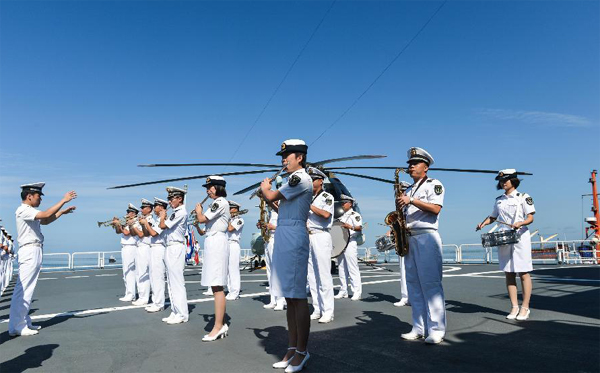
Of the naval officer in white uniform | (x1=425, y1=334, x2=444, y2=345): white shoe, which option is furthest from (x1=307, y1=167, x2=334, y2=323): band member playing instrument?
the naval officer in white uniform

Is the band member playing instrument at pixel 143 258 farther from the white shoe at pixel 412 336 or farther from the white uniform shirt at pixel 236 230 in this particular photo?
the white shoe at pixel 412 336

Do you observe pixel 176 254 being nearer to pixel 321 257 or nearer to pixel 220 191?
pixel 220 191

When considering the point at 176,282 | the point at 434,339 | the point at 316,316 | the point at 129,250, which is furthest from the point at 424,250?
the point at 129,250

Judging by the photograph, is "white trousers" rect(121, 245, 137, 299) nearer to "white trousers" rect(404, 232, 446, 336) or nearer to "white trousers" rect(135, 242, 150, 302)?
"white trousers" rect(135, 242, 150, 302)

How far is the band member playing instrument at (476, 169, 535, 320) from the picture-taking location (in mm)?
6047

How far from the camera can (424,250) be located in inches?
193

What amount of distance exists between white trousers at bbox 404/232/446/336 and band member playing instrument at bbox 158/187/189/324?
12.5ft

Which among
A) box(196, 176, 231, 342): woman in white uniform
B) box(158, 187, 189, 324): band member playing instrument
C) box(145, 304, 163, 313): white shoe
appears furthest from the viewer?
box(145, 304, 163, 313): white shoe

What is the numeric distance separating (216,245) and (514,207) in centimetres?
463

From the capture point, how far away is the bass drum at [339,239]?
9.31 m

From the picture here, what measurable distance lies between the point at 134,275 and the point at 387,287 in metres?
6.70

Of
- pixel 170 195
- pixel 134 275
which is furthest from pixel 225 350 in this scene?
pixel 134 275

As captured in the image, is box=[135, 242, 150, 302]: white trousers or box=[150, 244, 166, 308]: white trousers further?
box=[135, 242, 150, 302]: white trousers

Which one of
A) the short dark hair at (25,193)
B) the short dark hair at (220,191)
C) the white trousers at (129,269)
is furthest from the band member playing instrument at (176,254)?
the white trousers at (129,269)
